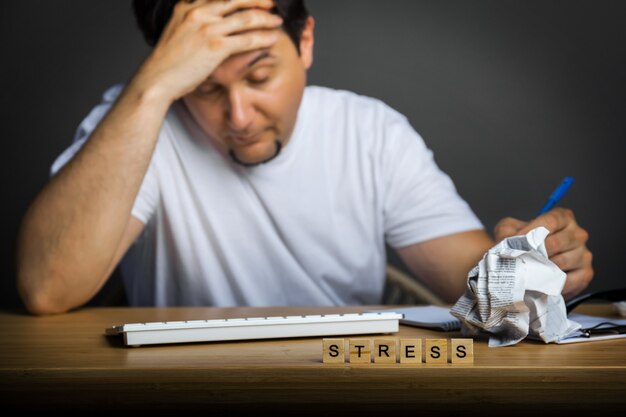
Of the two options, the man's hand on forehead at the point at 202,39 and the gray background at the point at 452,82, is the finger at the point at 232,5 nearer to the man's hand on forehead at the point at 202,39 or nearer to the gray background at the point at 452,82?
the man's hand on forehead at the point at 202,39

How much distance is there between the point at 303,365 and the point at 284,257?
993mm

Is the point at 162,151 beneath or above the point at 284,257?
above

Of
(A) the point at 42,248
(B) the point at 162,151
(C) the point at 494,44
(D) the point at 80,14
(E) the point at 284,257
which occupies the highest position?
(D) the point at 80,14

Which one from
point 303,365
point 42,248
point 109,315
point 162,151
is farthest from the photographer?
point 162,151

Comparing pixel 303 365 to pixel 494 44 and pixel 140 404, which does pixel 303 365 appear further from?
pixel 494 44

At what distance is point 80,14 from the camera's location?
2.05m

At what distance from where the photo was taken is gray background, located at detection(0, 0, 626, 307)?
1983mm

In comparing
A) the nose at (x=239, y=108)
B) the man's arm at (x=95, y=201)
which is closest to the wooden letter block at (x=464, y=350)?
the man's arm at (x=95, y=201)

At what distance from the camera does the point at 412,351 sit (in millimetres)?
761

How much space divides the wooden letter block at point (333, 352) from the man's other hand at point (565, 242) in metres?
0.52

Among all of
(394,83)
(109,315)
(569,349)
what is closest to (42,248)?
(109,315)

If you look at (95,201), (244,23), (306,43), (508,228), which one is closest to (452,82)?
(306,43)

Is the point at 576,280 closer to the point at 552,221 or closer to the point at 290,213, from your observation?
the point at 552,221

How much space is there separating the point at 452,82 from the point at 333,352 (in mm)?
1414
